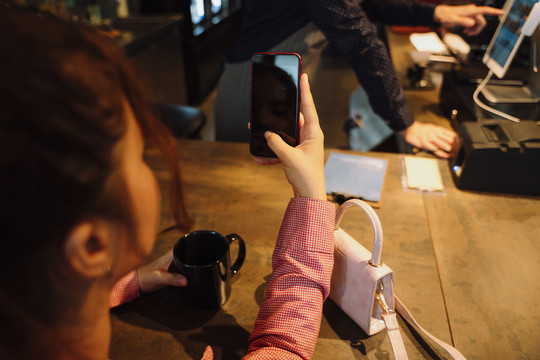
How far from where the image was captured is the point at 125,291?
2.27 ft

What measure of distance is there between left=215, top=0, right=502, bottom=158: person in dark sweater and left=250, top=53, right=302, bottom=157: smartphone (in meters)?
0.48

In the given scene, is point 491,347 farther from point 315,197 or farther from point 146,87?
point 146,87

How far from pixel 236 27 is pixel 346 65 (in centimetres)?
146

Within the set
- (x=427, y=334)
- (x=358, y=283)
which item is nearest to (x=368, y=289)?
(x=358, y=283)

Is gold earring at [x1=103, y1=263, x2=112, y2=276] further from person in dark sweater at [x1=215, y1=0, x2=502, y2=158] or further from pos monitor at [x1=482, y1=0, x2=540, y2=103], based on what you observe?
pos monitor at [x1=482, y1=0, x2=540, y2=103]

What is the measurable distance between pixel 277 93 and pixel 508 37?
1010 mm

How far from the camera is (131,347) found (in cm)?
63

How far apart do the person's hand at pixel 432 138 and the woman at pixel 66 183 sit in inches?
36.1

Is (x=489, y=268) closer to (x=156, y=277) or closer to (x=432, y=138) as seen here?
(x=432, y=138)

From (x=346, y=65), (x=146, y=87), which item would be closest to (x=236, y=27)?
(x=346, y=65)

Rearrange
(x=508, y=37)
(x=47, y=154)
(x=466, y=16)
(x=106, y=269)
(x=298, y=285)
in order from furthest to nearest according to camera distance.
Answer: (x=466, y=16), (x=508, y=37), (x=298, y=285), (x=106, y=269), (x=47, y=154)

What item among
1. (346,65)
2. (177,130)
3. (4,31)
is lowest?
(346,65)

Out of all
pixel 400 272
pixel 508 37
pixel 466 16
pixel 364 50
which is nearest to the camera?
pixel 400 272

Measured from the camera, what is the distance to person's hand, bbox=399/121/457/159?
1158 millimetres
